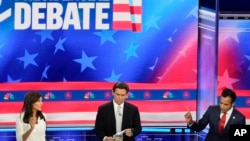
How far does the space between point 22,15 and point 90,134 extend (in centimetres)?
172

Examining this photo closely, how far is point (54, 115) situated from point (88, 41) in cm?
102

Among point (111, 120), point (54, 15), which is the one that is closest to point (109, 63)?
point (54, 15)

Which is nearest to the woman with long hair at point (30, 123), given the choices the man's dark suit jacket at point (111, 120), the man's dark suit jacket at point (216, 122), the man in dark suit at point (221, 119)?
the man's dark suit jacket at point (111, 120)

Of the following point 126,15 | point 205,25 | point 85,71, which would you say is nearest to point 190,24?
point 205,25

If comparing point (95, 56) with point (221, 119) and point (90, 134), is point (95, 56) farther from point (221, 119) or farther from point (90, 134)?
point (221, 119)

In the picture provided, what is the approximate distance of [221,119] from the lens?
777 cm

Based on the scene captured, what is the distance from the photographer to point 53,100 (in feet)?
29.1

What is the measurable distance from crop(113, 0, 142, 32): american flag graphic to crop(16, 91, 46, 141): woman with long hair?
210 cm

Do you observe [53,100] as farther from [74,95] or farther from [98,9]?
[98,9]

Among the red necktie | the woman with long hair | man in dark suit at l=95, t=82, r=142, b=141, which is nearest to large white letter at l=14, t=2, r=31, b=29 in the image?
man in dark suit at l=95, t=82, r=142, b=141

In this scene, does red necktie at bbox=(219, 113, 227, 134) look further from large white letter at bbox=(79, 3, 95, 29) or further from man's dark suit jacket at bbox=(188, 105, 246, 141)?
large white letter at bbox=(79, 3, 95, 29)

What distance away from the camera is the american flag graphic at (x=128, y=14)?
8.88m

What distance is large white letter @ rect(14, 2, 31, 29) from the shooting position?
28.8ft

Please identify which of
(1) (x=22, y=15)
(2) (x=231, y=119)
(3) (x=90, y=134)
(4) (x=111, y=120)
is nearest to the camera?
(2) (x=231, y=119)
